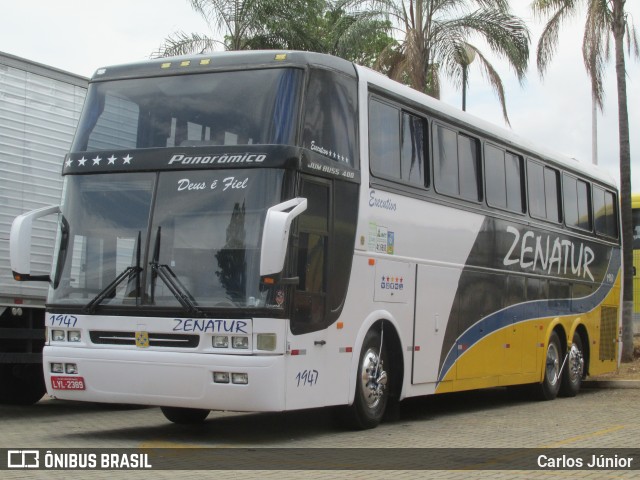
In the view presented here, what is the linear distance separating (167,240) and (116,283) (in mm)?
670

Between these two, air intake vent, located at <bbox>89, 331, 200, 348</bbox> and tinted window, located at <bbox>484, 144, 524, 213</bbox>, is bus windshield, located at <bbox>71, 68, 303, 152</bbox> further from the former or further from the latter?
tinted window, located at <bbox>484, 144, 524, 213</bbox>

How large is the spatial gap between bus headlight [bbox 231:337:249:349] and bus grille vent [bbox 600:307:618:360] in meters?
10.9

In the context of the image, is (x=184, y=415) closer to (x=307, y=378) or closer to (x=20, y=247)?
(x=307, y=378)

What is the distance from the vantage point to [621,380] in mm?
19453

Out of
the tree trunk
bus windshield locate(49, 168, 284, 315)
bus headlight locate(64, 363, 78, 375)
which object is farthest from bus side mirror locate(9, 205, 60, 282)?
the tree trunk

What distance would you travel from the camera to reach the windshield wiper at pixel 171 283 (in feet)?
34.0

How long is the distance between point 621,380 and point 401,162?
28.6 ft

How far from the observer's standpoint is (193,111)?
36.5ft

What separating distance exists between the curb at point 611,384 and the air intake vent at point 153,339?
1116 cm

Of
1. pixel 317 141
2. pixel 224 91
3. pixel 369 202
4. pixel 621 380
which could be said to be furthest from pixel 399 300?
pixel 621 380

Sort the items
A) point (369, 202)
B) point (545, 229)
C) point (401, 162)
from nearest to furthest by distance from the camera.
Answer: point (369, 202) → point (401, 162) → point (545, 229)

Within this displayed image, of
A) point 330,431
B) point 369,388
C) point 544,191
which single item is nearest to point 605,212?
point 544,191

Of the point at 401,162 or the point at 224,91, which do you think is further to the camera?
the point at 401,162

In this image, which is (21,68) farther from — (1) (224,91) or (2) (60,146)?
(1) (224,91)
